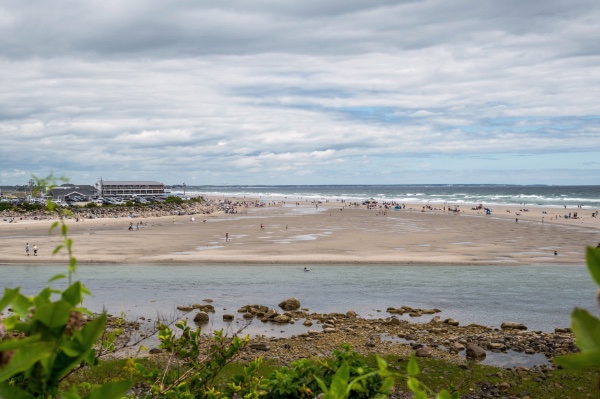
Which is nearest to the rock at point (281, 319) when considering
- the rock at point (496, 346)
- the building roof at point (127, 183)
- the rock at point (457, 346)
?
the rock at point (457, 346)

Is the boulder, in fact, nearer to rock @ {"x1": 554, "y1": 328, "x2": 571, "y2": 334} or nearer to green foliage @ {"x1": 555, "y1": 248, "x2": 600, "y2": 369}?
rock @ {"x1": 554, "y1": 328, "x2": 571, "y2": 334}

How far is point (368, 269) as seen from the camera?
3472 cm

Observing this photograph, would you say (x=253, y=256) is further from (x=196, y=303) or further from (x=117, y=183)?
(x=117, y=183)

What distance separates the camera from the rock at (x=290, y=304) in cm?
2459

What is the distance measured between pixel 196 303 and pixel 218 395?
70.7 ft

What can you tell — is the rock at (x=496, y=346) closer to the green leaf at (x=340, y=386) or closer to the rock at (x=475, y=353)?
the rock at (x=475, y=353)

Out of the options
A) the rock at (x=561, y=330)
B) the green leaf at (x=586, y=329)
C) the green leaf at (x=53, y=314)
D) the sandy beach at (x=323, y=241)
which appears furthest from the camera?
the sandy beach at (x=323, y=241)

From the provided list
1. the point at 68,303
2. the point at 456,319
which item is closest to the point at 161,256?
the point at 456,319

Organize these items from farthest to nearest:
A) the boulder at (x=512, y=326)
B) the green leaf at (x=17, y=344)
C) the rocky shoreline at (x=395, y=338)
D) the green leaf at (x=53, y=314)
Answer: the boulder at (x=512, y=326)
the rocky shoreline at (x=395, y=338)
the green leaf at (x=53, y=314)
the green leaf at (x=17, y=344)

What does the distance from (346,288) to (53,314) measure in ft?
93.0

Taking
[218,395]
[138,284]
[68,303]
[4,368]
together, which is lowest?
[138,284]

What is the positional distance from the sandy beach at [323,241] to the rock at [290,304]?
39.9 feet

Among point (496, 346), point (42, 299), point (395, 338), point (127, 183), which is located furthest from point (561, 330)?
point (127, 183)

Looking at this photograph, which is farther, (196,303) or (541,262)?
(541,262)
